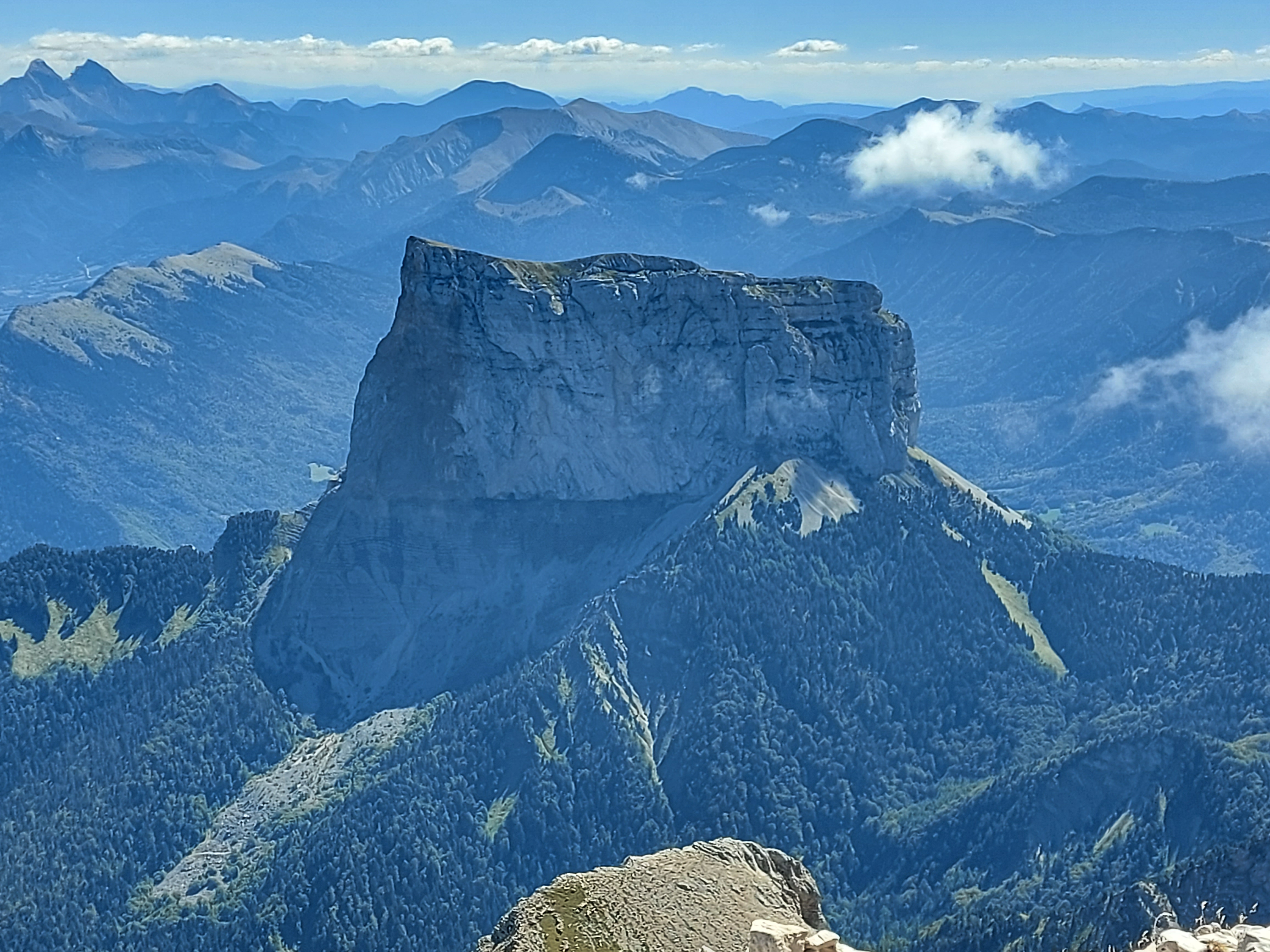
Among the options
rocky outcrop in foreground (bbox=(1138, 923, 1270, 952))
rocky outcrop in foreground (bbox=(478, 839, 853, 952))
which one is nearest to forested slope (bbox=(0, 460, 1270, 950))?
rocky outcrop in foreground (bbox=(478, 839, 853, 952))

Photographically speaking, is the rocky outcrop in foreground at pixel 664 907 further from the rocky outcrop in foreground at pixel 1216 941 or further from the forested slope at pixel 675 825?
the forested slope at pixel 675 825

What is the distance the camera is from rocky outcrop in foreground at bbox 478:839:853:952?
3487 inches

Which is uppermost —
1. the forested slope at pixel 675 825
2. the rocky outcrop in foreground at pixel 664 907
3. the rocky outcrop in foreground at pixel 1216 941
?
the rocky outcrop in foreground at pixel 1216 941

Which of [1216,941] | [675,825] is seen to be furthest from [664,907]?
[675,825]

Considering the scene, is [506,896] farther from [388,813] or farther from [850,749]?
[850,749]

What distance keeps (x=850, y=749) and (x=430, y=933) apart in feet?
197

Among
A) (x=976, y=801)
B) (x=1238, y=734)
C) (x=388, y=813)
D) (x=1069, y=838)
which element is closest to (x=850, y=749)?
(x=976, y=801)

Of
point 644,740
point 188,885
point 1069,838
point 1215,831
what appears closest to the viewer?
point 1215,831

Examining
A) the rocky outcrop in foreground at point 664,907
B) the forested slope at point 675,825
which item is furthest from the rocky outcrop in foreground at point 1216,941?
the forested slope at point 675,825

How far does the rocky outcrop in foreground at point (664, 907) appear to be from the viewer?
88562 millimetres

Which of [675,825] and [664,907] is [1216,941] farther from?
[675,825]

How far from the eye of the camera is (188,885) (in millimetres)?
186500

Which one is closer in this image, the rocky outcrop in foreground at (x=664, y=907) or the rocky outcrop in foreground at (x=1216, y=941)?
the rocky outcrop in foreground at (x=1216, y=941)

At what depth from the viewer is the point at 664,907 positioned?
94750 mm
